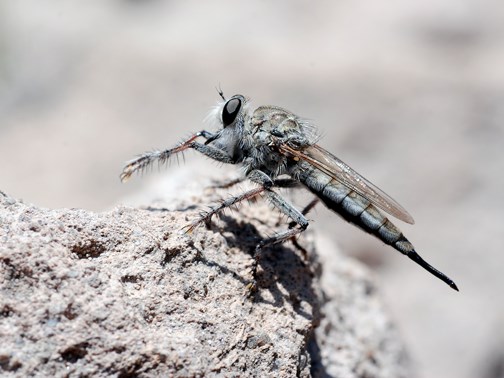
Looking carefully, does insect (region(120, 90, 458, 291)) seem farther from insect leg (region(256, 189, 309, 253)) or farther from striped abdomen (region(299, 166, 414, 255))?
insect leg (region(256, 189, 309, 253))

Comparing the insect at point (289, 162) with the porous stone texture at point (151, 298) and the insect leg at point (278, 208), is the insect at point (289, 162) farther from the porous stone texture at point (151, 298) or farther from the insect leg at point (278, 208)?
the porous stone texture at point (151, 298)

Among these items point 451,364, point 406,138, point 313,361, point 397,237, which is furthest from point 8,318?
point 406,138

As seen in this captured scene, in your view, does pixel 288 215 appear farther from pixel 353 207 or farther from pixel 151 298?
pixel 151 298

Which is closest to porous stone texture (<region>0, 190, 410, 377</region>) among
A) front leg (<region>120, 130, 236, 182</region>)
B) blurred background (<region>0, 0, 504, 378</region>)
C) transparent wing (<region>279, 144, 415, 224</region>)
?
front leg (<region>120, 130, 236, 182</region>)

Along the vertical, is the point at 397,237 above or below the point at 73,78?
below

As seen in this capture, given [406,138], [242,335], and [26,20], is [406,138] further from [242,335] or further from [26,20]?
[26,20]

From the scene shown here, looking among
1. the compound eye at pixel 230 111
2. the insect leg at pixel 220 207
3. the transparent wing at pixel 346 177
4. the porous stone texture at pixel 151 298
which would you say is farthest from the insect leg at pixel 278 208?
the compound eye at pixel 230 111
